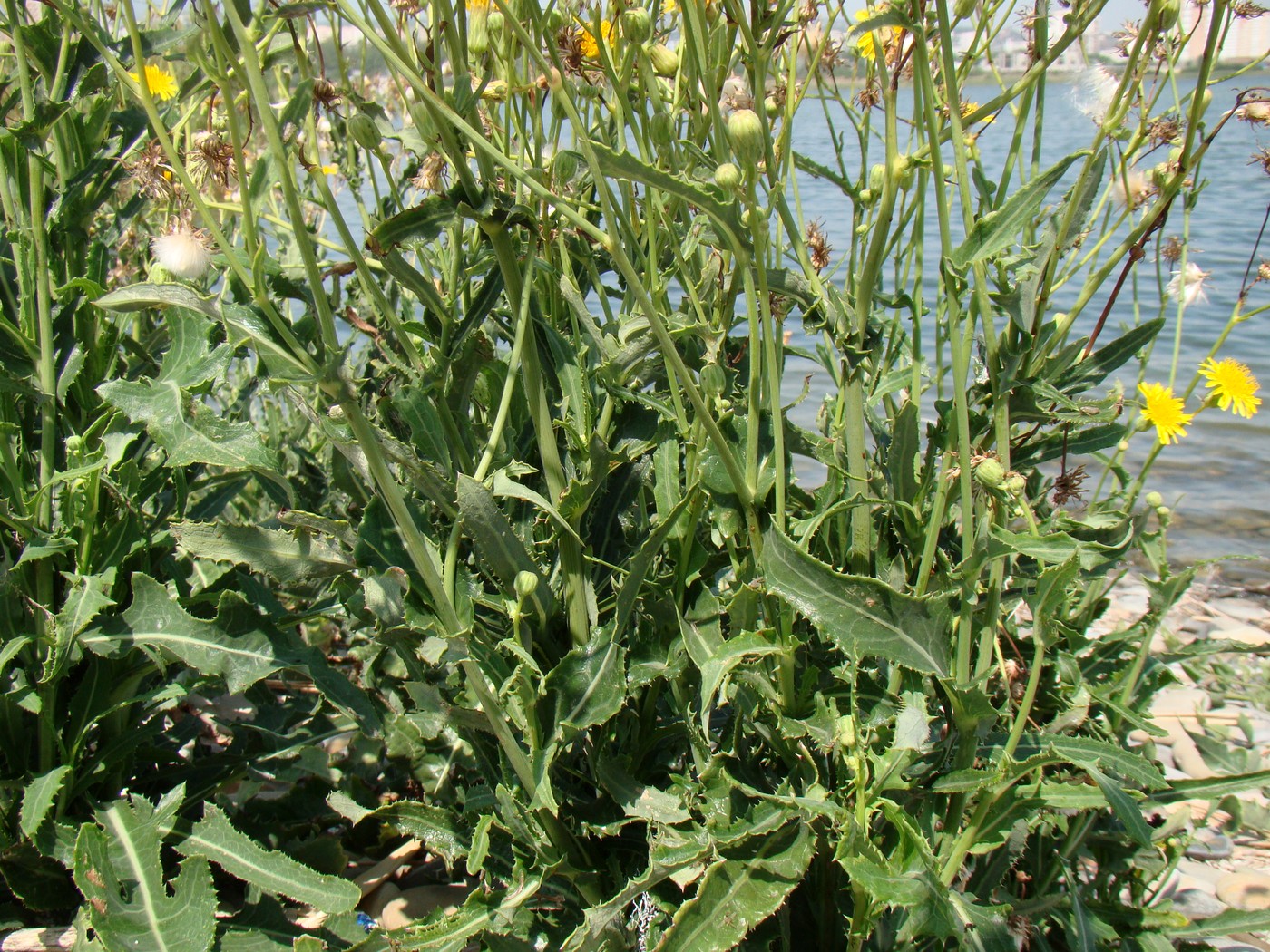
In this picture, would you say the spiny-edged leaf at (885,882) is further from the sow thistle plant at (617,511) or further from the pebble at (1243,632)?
the pebble at (1243,632)

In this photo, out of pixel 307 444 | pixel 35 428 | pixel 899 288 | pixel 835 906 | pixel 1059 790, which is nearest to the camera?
pixel 1059 790

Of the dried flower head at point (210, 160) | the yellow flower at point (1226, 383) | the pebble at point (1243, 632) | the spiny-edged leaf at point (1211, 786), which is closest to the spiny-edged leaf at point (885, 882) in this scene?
the spiny-edged leaf at point (1211, 786)

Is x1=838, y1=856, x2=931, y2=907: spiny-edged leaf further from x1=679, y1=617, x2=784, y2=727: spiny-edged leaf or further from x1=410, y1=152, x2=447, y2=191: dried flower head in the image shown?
x1=410, y1=152, x2=447, y2=191: dried flower head

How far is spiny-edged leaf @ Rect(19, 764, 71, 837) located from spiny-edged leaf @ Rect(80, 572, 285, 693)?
201 millimetres

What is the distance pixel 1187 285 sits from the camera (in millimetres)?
1750

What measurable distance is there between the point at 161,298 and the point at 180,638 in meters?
0.53

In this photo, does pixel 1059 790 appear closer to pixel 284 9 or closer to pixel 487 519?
pixel 487 519

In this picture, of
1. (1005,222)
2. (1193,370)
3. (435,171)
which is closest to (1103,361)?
(1005,222)

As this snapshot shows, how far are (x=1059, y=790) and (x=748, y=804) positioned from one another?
39cm

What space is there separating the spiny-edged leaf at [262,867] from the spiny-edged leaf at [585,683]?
1.37 feet

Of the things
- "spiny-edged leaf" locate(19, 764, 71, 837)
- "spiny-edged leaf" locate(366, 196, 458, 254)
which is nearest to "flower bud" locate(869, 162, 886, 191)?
"spiny-edged leaf" locate(366, 196, 458, 254)

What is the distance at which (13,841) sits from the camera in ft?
5.07

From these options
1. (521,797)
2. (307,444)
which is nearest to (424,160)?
(521,797)

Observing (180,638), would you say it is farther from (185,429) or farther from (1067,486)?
(1067,486)
